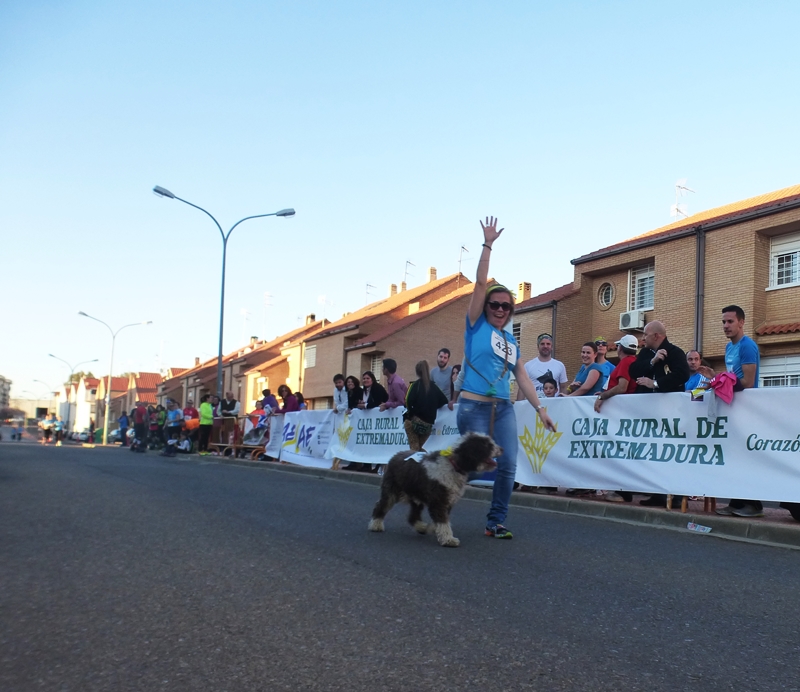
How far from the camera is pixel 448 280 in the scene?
181 ft

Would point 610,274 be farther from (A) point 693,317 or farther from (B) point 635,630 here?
(B) point 635,630

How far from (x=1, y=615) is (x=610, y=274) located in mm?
27966

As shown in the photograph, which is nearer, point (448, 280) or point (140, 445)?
point (140, 445)

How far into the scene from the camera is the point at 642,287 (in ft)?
93.0

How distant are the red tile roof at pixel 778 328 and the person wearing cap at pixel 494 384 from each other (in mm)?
18029

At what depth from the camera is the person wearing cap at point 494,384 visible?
6.74 metres

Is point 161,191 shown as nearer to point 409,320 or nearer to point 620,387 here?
point 409,320

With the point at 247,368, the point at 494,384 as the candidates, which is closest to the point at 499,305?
the point at 494,384

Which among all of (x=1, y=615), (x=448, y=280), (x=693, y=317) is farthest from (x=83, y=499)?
(x=448, y=280)

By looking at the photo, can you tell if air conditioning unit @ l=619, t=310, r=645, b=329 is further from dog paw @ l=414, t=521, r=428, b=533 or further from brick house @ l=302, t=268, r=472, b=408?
dog paw @ l=414, t=521, r=428, b=533

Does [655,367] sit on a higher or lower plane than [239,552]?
higher

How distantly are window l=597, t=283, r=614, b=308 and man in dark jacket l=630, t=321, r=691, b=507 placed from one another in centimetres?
2065

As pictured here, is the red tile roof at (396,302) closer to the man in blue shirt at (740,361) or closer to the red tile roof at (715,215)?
the red tile roof at (715,215)

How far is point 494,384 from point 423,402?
4.75m
